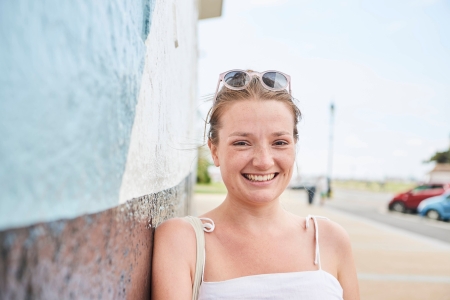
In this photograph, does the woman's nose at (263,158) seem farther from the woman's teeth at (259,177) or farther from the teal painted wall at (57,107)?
the teal painted wall at (57,107)

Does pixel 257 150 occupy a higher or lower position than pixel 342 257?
higher

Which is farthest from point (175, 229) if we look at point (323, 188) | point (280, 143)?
point (323, 188)

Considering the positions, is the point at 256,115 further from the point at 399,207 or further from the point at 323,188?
the point at 399,207

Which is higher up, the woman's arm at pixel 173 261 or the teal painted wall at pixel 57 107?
the teal painted wall at pixel 57 107

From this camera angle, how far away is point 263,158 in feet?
5.28

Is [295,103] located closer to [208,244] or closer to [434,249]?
[208,244]

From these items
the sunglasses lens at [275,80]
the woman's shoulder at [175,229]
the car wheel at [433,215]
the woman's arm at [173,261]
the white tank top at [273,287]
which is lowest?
the car wheel at [433,215]

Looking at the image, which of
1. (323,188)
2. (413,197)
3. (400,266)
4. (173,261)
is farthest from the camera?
(323,188)

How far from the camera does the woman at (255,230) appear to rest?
1472 millimetres

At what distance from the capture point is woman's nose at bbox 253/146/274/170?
1605 mm

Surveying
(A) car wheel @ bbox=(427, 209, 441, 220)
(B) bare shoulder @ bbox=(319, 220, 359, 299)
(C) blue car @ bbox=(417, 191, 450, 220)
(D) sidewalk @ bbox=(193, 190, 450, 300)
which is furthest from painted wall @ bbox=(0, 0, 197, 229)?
(A) car wheel @ bbox=(427, 209, 441, 220)

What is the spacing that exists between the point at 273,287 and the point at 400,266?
5.75m

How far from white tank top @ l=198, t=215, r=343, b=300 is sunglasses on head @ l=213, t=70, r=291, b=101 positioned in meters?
0.83

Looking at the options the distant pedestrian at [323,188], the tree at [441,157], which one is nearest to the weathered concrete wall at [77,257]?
the distant pedestrian at [323,188]
